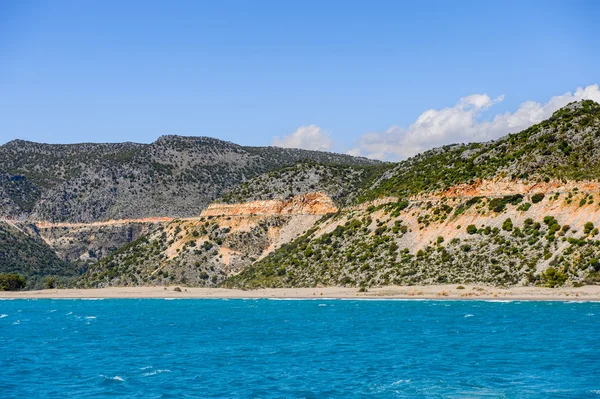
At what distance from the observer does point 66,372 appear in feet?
149

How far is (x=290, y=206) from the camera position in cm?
13238

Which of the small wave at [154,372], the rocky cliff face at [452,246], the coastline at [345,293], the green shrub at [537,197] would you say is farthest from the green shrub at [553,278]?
the small wave at [154,372]

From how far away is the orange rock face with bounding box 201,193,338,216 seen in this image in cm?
13012

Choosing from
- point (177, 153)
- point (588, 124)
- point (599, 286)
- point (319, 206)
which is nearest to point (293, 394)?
point (599, 286)

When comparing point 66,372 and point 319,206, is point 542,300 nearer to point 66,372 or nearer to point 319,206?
point 66,372

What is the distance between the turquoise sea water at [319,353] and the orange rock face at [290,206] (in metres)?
49.0

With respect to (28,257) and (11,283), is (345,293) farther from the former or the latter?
(28,257)

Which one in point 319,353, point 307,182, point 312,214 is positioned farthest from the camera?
point 307,182

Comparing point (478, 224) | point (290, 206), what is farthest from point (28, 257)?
point (478, 224)

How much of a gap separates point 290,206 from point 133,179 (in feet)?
174

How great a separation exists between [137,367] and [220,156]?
14149cm

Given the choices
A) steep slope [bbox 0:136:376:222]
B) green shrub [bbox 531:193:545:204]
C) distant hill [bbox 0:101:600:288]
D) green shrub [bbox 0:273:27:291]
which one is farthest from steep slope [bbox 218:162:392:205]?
green shrub [bbox 531:193:545:204]

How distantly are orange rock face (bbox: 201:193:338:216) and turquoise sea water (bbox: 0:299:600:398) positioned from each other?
1929 inches

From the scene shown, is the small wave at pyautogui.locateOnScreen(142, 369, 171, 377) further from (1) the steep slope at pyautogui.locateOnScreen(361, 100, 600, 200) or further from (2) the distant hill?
(1) the steep slope at pyautogui.locateOnScreen(361, 100, 600, 200)
